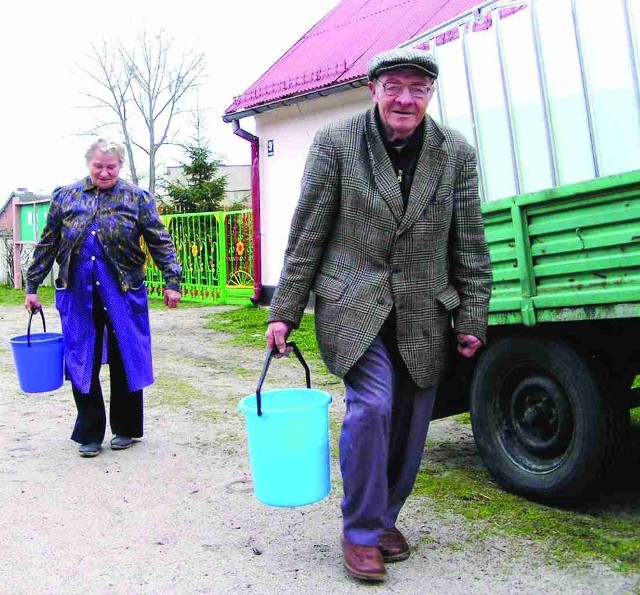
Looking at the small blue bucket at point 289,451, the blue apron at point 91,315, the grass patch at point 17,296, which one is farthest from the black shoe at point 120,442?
the grass patch at point 17,296

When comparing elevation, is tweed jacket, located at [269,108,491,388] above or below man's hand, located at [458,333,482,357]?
above

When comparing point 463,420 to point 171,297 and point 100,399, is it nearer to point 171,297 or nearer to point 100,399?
point 171,297

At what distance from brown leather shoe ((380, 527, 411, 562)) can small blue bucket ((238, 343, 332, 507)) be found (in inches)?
14.3

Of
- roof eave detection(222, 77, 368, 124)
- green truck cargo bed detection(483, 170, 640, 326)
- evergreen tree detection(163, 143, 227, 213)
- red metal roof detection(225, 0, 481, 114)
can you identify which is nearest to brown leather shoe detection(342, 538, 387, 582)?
green truck cargo bed detection(483, 170, 640, 326)

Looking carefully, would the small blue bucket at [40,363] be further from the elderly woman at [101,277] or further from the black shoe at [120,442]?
the black shoe at [120,442]

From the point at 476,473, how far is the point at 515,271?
4.08 feet

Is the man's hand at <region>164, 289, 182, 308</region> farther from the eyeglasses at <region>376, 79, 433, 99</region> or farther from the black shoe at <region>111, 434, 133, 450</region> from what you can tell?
the eyeglasses at <region>376, 79, 433, 99</region>

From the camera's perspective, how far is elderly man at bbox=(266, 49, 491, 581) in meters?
3.09

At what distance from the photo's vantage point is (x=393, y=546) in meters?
3.34

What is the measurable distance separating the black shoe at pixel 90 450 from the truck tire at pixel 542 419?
7.57ft

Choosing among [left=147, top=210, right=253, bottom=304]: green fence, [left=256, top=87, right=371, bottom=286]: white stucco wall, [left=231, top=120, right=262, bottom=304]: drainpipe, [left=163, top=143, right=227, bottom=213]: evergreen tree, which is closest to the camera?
[left=256, top=87, right=371, bottom=286]: white stucco wall

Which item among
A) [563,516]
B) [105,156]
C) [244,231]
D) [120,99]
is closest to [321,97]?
[244,231]

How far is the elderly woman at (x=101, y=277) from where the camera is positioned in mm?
4945

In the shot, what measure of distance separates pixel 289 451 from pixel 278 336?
0.44 m
